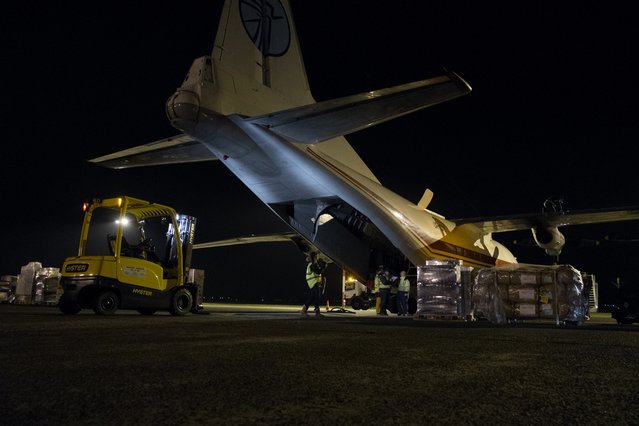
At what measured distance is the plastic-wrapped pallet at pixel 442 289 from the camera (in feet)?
35.4

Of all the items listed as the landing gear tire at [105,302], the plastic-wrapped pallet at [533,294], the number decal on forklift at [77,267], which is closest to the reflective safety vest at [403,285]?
the plastic-wrapped pallet at [533,294]

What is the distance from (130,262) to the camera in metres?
10.1

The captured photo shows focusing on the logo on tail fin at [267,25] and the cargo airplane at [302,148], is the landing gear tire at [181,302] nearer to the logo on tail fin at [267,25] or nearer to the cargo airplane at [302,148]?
the cargo airplane at [302,148]

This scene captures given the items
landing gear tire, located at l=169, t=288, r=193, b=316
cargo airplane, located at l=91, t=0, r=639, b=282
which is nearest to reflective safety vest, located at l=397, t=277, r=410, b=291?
cargo airplane, located at l=91, t=0, r=639, b=282

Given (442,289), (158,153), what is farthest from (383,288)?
(158,153)

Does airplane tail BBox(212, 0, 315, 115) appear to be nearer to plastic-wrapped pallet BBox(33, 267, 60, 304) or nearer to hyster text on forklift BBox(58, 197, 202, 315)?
hyster text on forklift BBox(58, 197, 202, 315)

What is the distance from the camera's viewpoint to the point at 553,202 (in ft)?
52.3

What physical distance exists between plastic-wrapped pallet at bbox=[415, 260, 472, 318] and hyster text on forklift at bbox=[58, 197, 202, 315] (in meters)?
5.32

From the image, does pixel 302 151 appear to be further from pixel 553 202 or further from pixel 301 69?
pixel 553 202

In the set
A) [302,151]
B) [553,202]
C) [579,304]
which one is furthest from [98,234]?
[553,202]

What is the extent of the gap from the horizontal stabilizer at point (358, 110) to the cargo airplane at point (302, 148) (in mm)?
21

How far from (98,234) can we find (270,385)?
939 cm

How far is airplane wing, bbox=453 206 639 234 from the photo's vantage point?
15332 millimetres

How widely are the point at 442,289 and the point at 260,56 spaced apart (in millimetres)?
7123
